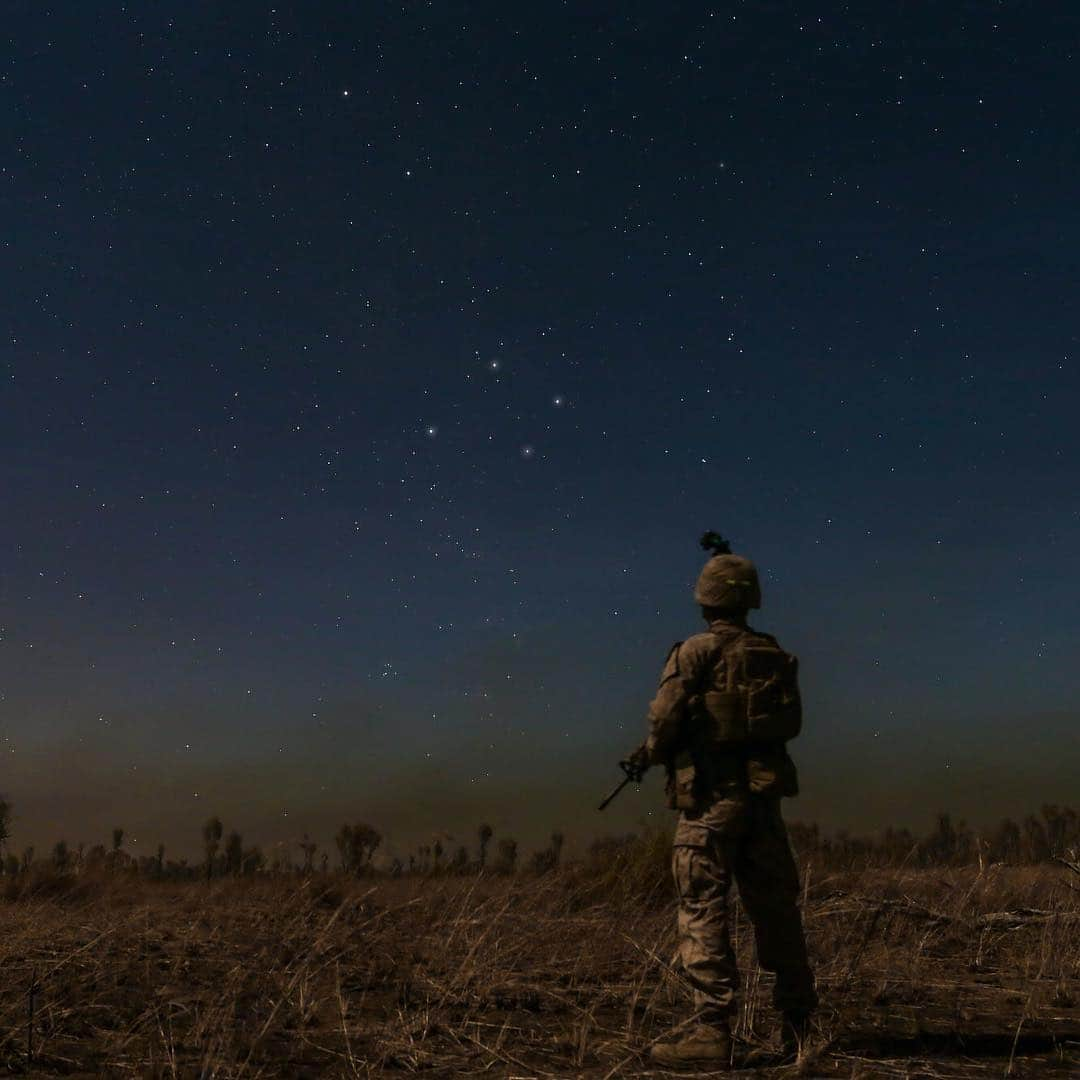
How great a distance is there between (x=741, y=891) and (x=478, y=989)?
237 cm

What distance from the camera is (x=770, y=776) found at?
6332 millimetres

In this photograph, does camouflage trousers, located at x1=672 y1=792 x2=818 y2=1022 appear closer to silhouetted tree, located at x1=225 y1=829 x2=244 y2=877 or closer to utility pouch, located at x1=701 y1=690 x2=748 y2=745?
utility pouch, located at x1=701 y1=690 x2=748 y2=745

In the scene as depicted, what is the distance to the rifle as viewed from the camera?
21.9 feet

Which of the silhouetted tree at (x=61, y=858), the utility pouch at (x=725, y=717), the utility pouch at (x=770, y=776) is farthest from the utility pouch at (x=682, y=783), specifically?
the silhouetted tree at (x=61, y=858)

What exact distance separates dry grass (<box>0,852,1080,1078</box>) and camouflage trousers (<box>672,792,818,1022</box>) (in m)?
0.46

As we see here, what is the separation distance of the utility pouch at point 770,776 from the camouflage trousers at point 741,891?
87 mm

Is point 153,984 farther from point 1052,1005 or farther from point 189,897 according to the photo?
point 1052,1005

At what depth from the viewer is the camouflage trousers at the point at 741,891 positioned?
6.08 metres

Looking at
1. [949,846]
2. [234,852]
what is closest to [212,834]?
[234,852]

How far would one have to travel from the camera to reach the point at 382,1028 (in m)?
6.56

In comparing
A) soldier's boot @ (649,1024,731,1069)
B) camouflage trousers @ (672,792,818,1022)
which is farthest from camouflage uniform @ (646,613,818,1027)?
soldier's boot @ (649,1024,731,1069)

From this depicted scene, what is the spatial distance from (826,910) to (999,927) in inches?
69.5

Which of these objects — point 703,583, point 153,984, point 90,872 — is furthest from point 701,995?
point 90,872

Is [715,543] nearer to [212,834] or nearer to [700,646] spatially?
[700,646]
